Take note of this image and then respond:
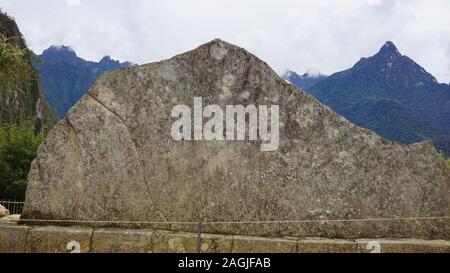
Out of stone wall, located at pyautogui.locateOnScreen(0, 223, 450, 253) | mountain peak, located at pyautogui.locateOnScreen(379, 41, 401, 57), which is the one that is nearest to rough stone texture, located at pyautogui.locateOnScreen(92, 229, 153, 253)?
stone wall, located at pyautogui.locateOnScreen(0, 223, 450, 253)

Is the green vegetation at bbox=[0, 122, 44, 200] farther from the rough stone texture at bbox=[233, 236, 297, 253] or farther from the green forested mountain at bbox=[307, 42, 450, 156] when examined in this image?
the green forested mountain at bbox=[307, 42, 450, 156]

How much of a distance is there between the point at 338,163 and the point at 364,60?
463ft

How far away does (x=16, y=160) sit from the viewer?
34.6 metres

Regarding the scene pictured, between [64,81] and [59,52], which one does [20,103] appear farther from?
[59,52]

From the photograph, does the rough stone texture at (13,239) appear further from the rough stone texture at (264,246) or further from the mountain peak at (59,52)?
the mountain peak at (59,52)

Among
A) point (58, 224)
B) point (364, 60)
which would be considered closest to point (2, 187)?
point (58, 224)

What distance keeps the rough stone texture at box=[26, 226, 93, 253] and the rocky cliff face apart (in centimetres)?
7226

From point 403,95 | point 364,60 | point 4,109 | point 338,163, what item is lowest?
point 338,163

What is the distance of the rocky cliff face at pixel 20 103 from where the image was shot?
78.2 meters

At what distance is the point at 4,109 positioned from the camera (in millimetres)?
77750

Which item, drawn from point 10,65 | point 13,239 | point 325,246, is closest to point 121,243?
point 13,239

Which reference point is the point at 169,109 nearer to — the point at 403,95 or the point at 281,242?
the point at 281,242

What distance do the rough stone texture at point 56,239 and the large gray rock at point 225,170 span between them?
0.28 meters

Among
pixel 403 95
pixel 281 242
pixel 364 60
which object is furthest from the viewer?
pixel 364 60
